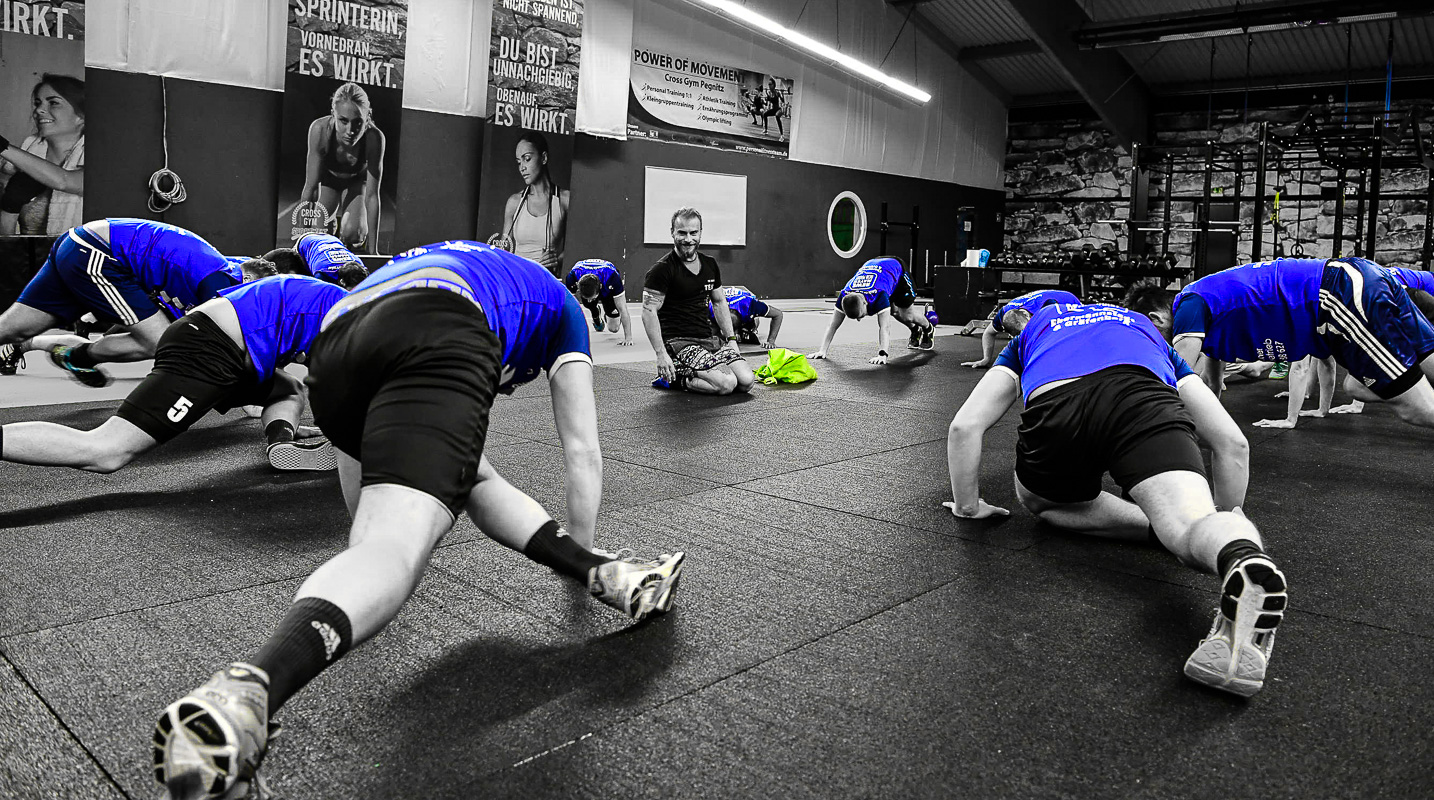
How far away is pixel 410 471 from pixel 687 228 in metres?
4.39

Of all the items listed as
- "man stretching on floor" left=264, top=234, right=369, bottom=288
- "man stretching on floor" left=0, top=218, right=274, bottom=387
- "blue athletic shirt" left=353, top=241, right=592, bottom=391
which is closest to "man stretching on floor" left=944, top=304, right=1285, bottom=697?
"blue athletic shirt" left=353, top=241, right=592, bottom=391

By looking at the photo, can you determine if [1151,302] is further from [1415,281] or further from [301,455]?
[301,455]

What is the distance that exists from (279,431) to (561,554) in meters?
1.99

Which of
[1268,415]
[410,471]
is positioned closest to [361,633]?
[410,471]

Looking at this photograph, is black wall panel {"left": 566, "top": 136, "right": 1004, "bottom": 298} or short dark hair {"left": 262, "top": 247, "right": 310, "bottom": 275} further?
black wall panel {"left": 566, "top": 136, "right": 1004, "bottom": 298}

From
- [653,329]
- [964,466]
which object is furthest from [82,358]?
[964,466]

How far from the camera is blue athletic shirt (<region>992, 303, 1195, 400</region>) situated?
8.00ft

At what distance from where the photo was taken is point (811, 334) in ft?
34.7

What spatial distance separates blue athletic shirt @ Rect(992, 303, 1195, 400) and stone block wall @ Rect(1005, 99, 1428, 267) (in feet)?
45.9

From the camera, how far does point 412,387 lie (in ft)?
Answer: 4.91

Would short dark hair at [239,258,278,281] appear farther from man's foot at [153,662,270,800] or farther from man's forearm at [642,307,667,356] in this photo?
man's foot at [153,662,270,800]

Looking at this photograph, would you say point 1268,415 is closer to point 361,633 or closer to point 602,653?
point 602,653

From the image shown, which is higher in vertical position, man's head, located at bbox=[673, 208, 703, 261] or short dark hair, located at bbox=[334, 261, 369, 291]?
man's head, located at bbox=[673, 208, 703, 261]

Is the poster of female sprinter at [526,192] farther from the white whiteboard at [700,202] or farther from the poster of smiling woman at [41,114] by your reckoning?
the poster of smiling woman at [41,114]
